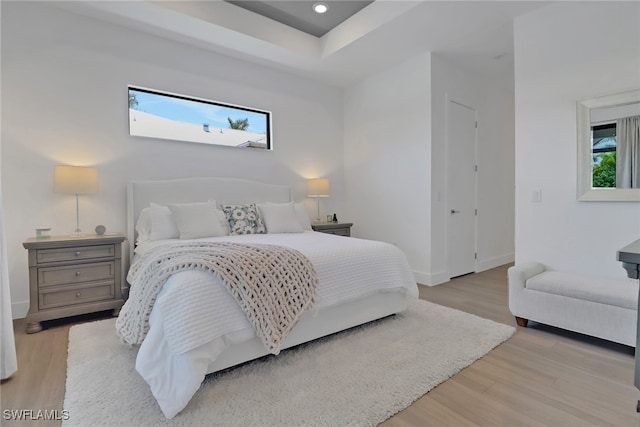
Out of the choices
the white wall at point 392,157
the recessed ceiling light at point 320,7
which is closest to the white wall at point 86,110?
the recessed ceiling light at point 320,7

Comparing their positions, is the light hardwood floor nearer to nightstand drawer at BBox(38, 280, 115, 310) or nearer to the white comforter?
nightstand drawer at BBox(38, 280, 115, 310)

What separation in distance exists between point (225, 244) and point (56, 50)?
2.64m

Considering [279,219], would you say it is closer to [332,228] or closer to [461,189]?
[332,228]

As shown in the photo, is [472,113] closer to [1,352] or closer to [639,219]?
[639,219]

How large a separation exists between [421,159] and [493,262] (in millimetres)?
2178

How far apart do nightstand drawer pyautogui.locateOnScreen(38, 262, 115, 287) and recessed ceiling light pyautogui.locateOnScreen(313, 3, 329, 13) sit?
323 cm

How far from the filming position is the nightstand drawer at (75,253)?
2578mm

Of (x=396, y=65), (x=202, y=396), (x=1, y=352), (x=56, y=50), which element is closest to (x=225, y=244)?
(x=202, y=396)

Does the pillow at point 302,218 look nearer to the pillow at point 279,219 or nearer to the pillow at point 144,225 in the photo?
the pillow at point 279,219

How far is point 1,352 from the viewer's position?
1807 millimetres

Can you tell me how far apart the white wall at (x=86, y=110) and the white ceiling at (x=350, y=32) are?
0.22 m

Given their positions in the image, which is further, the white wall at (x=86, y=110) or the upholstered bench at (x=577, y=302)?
the white wall at (x=86, y=110)

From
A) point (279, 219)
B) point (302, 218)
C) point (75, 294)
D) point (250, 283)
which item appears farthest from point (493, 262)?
point (75, 294)

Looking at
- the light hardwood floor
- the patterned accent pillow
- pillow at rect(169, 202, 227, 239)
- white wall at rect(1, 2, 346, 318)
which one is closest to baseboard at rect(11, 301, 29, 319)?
white wall at rect(1, 2, 346, 318)
